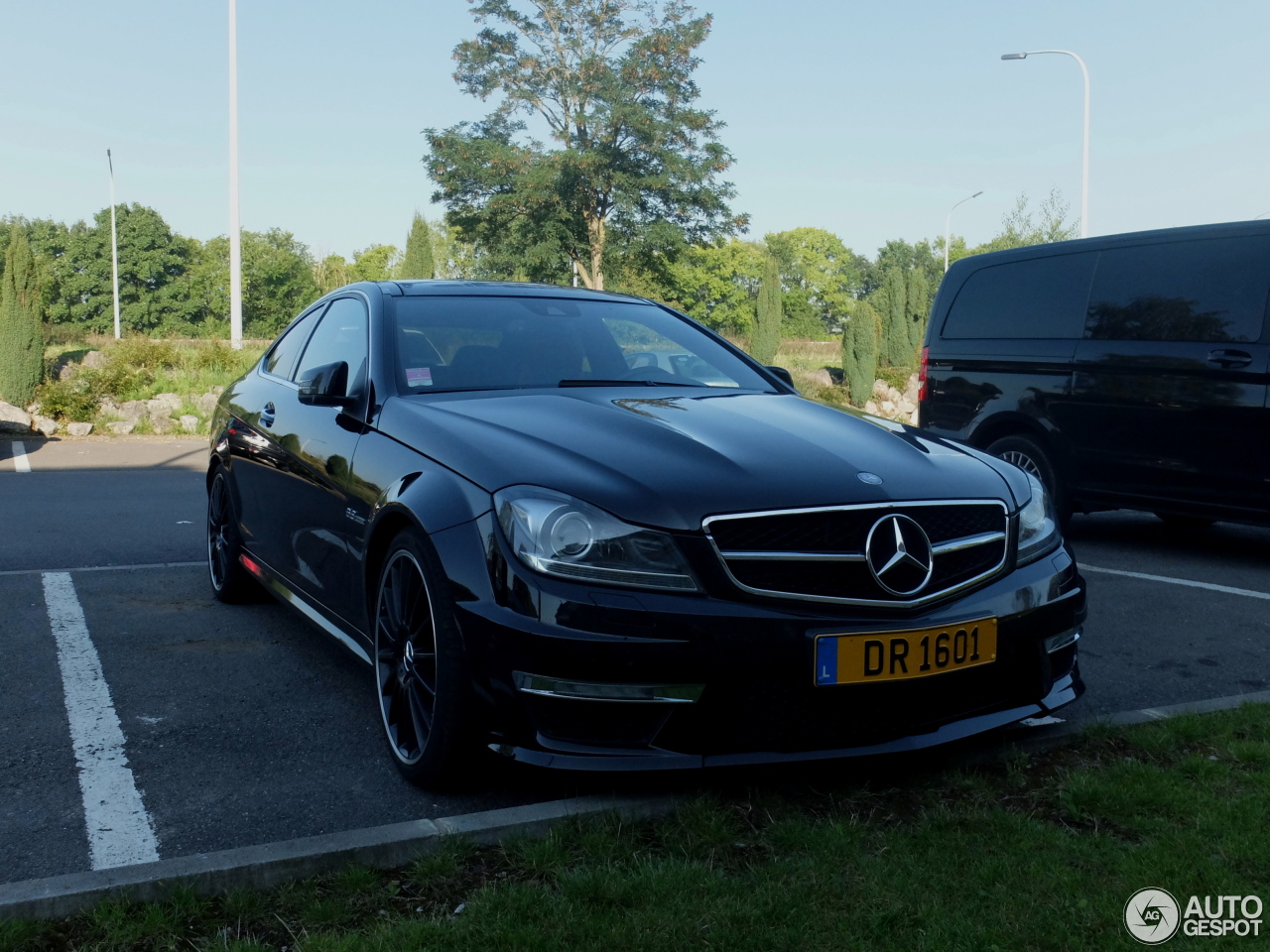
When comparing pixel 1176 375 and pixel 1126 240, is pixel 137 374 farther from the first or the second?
pixel 1176 375

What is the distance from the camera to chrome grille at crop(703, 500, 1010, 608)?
297 cm

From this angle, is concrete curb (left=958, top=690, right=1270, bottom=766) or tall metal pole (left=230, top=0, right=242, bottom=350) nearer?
concrete curb (left=958, top=690, right=1270, bottom=766)

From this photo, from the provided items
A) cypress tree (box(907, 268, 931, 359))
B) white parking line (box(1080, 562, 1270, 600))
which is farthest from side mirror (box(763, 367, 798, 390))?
cypress tree (box(907, 268, 931, 359))

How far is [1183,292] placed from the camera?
6930 millimetres

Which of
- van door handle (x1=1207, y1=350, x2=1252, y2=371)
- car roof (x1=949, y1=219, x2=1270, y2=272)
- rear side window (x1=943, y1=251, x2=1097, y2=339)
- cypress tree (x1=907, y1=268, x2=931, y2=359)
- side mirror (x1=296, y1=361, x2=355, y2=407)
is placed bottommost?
side mirror (x1=296, y1=361, x2=355, y2=407)

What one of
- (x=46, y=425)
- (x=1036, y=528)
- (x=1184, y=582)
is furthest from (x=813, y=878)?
(x=46, y=425)

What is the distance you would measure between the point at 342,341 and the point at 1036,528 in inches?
105

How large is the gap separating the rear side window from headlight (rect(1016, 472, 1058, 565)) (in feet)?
13.6

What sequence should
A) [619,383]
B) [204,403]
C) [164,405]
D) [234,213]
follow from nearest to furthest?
[619,383] → [164,405] → [204,403] → [234,213]

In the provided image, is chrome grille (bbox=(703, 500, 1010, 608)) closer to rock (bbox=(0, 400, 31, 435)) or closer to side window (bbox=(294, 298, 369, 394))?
side window (bbox=(294, 298, 369, 394))

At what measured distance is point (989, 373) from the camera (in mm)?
8000

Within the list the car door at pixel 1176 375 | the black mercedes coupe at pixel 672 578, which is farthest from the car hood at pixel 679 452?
the car door at pixel 1176 375

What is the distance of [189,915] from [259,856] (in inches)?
8.1

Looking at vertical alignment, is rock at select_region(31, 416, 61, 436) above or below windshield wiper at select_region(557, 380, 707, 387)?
below
